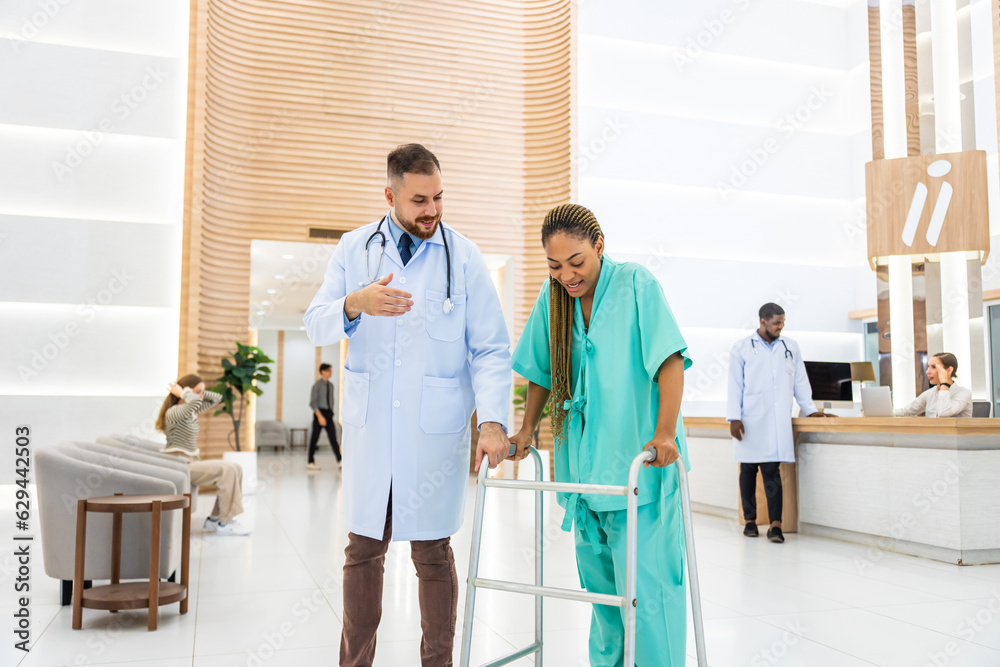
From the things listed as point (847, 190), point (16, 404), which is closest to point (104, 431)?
point (16, 404)

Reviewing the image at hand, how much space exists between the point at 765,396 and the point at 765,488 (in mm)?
644

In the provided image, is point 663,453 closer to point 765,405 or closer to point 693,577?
point 693,577

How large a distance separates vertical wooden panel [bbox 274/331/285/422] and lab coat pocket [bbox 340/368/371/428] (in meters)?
17.7

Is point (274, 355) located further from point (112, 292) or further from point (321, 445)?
point (112, 292)

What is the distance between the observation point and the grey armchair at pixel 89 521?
3162mm

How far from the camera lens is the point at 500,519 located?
5938mm

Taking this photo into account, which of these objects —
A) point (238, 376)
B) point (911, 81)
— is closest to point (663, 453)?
point (911, 81)

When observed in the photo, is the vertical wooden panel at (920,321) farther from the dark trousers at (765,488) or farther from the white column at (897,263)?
the dark trousers at (765,488)

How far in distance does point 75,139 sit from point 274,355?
12535 millimetres

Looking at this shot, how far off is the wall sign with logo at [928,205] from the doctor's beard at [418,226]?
227 inches

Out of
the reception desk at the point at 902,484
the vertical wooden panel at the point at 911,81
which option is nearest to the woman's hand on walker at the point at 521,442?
the reception desk at the point at 902,484

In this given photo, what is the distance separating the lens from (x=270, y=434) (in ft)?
57.7

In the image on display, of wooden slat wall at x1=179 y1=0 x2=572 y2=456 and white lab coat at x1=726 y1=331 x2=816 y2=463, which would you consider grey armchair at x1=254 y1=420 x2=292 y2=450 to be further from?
white lab coat at x1=726 y1=331 x2=816 y2=463

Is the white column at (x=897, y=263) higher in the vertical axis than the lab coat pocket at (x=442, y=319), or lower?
higher
